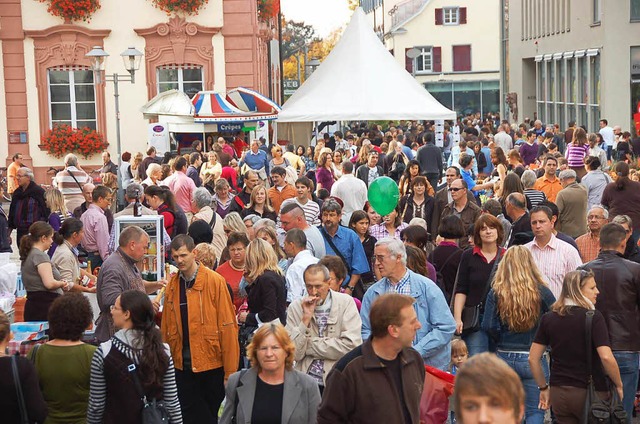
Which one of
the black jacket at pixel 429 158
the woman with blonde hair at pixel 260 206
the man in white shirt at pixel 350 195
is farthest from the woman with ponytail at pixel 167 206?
the black jacket at pixel 429 158

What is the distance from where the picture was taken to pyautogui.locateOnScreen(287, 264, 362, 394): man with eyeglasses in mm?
7539

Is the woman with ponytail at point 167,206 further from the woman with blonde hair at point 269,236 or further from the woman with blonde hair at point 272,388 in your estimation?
the woman with blonde hair at point 272,388

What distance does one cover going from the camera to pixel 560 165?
19.4m

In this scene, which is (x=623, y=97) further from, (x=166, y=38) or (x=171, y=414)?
(x=171, y=414)

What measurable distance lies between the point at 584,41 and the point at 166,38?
1797 cm

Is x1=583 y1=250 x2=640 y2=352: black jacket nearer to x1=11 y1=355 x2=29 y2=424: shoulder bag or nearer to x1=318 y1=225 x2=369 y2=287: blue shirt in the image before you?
x1=318 y1=225 x2=369 y2=287: blue shirt

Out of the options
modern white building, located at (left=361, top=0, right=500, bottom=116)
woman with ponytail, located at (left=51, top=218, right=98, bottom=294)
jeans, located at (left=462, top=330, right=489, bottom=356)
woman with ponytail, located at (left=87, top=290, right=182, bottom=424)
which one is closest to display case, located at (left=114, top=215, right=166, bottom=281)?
woman with ponytail, located at (left=51, top=218, right=98, bottom=294)

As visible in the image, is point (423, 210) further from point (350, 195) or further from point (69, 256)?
point (69, 256)

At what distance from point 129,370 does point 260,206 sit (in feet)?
23.2

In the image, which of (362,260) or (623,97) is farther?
(623,97)

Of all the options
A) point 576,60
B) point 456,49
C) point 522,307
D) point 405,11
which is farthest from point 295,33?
point 522,307

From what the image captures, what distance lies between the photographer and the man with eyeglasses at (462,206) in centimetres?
1296

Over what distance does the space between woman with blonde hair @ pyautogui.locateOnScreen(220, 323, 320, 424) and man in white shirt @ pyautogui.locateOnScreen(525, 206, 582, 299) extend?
3627 mm

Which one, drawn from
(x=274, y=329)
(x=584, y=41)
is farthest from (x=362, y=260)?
(x=584, y=41)
